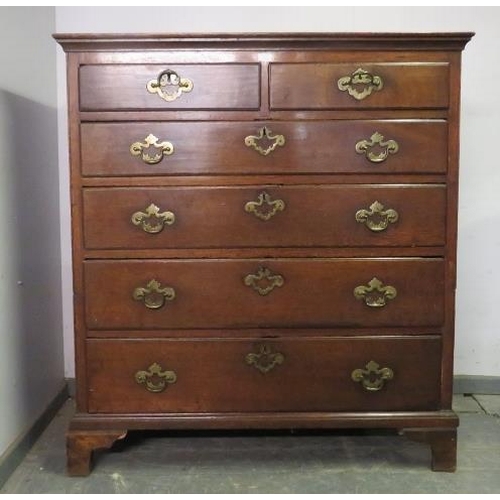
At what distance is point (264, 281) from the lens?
1.95 m

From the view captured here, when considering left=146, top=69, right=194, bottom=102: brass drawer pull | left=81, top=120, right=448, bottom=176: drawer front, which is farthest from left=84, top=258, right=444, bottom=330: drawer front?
left=146, top=69, right=194, bottom=102: brass drawer pull

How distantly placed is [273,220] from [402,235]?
399 millimetres

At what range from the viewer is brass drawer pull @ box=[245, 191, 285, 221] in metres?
1.91

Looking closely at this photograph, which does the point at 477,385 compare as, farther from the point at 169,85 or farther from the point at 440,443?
the point at 169,85

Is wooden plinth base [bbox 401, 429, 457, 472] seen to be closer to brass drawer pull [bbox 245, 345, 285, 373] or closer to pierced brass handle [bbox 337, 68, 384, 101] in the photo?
brass drawer pull [bbox 245, 345, 285, 373]

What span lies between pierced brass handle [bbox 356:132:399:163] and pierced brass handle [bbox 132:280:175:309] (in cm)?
72

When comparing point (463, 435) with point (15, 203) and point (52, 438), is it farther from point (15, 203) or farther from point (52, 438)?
point (15, 203)

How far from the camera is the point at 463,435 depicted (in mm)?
2357

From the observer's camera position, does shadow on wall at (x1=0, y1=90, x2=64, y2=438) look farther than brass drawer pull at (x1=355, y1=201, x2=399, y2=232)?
Yes

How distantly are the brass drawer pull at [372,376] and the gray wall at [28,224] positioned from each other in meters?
1.15

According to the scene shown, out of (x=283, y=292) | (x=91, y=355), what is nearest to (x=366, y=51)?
(x=283, y=292)

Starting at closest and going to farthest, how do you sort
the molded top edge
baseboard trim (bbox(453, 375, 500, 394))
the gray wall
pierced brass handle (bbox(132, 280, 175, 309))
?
the molded top edge → pierced brass handle (bbox(132, 280, 175, 309)) → the gray wall → baseboard trim (bbox(453, 375, 500, 394))

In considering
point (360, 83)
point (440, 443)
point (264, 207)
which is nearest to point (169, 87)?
point (264, 207)

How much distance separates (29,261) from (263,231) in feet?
3.05
